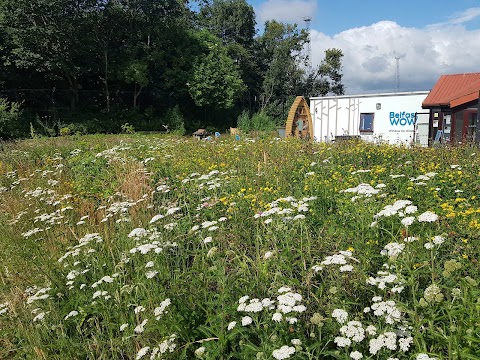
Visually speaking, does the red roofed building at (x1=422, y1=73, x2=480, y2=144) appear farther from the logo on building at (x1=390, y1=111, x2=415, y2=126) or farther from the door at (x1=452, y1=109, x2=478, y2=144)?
the logo on building at (x1=390, y1=111, x2=415, y2=126)

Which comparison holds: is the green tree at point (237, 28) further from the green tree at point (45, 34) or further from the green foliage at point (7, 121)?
the green foliage at point (7, 121)

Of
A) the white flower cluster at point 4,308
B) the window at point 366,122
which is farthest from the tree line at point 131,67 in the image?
the white flower cluster at point 4,308

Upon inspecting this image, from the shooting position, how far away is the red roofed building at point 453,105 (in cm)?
1592

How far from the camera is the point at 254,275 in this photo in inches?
107

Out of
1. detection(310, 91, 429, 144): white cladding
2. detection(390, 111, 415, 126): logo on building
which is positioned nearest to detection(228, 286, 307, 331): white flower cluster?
detection(310, 91, 429, 144): white cladding

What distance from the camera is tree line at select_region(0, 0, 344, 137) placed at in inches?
901

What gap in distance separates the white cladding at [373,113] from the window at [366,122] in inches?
4.8

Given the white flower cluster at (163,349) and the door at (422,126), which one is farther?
the door at (422,126)

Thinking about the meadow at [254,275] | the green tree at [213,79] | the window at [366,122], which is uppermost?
the green tree at [213,79]

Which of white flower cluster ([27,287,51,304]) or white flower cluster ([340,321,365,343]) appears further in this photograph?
white flower cluster ([27,287,51,304])

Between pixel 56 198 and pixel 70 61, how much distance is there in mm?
22773

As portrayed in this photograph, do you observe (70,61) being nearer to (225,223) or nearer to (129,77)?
(129,77)

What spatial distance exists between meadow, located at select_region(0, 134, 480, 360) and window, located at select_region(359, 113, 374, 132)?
16078 mm

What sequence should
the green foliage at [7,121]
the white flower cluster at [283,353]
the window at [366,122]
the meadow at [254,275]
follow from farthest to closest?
the window at [366,122]
the green foliage at [7,121]
the meadow at [254,275]
the white flower cluster at [283,353]
